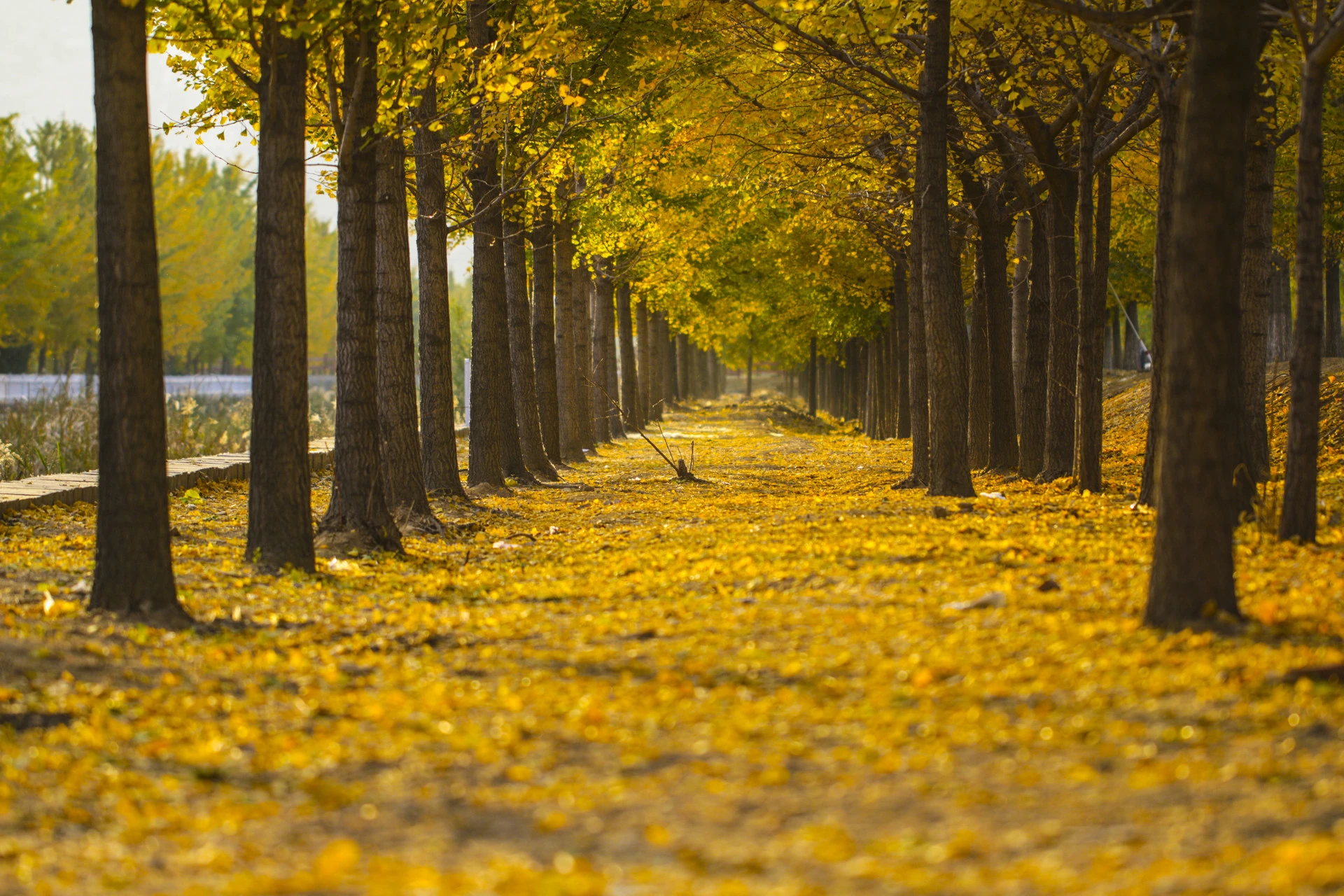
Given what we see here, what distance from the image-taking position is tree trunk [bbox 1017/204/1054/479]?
1542cm

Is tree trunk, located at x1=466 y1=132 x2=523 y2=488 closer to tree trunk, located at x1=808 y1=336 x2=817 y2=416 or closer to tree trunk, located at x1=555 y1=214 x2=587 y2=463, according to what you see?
tree trunk, located at x1=555 y1=214 x2=587 y2=463

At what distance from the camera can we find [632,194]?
68.9 feet

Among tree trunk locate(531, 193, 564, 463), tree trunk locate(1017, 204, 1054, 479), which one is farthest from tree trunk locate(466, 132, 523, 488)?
tree trunk locate(1017, 204, 1054, 479)

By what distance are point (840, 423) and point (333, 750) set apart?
127 feet

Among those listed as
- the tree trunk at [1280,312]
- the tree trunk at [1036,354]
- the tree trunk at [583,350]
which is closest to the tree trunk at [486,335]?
the tree trunk at [1036,354]

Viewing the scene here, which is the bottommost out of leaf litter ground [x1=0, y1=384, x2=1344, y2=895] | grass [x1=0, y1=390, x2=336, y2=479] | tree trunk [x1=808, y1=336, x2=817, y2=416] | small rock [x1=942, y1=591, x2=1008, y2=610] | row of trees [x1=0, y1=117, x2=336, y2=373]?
leaf litter ground [x1=0, y1=384, x2=1344, y2=895]

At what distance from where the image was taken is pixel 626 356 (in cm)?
3044

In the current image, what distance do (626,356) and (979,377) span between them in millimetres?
14431

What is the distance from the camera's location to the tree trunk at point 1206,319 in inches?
230

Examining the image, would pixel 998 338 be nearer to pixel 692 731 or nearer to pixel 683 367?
pixel 692 731

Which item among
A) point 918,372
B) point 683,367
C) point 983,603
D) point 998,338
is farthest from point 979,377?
point 683,367

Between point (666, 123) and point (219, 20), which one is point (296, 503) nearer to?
point (219, 20)

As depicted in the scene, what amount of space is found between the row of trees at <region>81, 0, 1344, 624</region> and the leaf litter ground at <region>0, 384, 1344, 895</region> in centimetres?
87

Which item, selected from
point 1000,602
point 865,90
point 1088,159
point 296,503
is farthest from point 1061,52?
point 296,503
